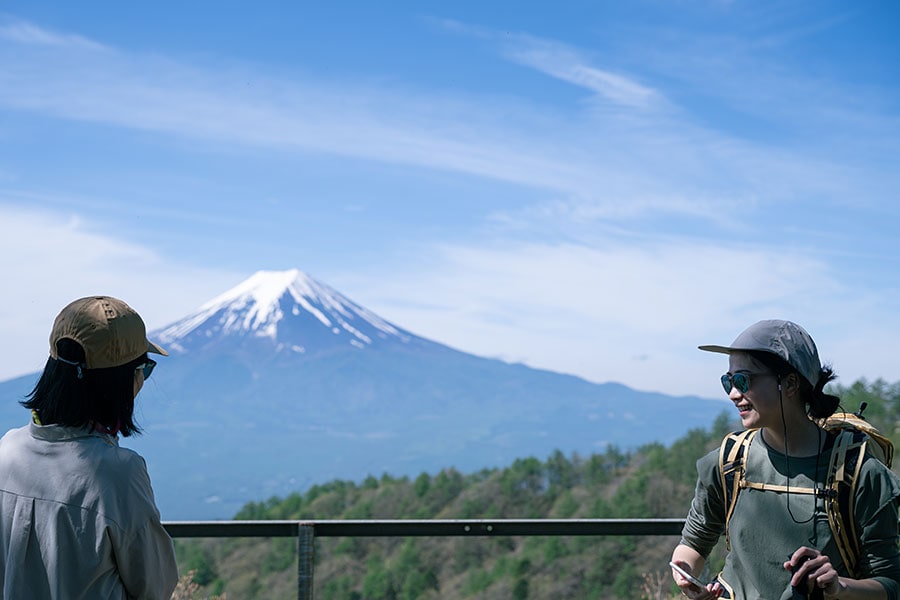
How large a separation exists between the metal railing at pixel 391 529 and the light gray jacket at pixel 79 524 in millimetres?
2863

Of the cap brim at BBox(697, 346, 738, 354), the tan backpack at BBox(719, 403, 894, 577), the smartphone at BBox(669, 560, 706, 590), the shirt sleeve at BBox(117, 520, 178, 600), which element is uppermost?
the cap brim at BBox(697, 346, 738, 354)

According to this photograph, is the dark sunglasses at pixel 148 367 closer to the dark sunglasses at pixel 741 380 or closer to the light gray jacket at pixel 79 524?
the light gray jacket at pixel 79 524

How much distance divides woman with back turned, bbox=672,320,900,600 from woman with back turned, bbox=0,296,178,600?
1315 millimetres

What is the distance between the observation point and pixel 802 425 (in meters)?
2.70

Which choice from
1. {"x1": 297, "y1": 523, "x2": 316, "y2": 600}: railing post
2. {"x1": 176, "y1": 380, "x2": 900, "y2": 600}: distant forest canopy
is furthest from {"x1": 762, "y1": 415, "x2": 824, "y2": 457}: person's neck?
{"x1": 176, "y1": 380, "x2": 900, "y2": 600}: distant forest canopy

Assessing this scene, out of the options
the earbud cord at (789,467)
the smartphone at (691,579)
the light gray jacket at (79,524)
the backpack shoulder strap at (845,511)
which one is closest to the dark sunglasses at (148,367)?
the light gray jacket at (79,524)

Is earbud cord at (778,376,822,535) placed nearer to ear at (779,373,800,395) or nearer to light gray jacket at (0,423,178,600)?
ear at (779,373,800,395)

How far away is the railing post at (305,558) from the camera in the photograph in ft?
17.0

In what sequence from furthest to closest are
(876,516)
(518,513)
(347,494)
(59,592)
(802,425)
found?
(347,494), (518,513), (802,425), (876,516), (59,592)

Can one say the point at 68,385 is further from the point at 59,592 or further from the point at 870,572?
the point at 870,572

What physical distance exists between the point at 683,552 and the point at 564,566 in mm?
10305

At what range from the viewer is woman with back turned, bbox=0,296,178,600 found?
228 cm

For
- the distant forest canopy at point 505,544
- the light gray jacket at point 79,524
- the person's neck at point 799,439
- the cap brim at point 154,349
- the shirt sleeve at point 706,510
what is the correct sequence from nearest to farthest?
the light gray jacket at point 79,524, the cap brim at point 154,349, the person's neck at point 799,439, the shirt sleeve at point 706,510, the distant forest canopy at point 505,544

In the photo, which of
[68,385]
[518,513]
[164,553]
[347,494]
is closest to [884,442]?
[164,553]
